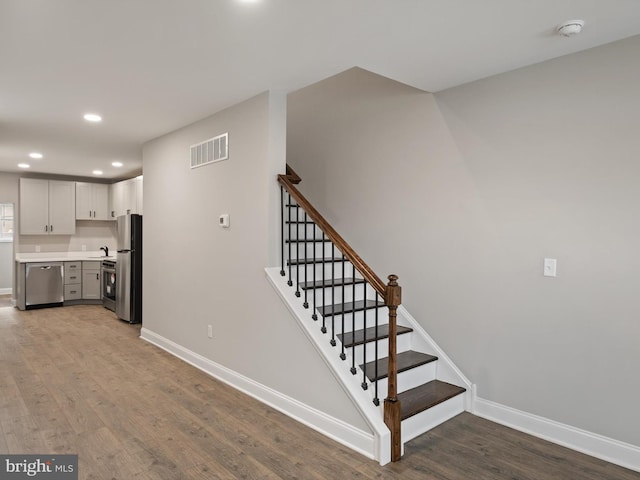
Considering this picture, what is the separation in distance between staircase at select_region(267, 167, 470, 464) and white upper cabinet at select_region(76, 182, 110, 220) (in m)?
6.14

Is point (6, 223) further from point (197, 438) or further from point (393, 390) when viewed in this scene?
point (393, 390)

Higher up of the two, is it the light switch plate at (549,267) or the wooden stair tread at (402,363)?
the light switch plate at (549,267)

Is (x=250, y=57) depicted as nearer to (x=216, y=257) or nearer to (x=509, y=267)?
(x=216, y=257)

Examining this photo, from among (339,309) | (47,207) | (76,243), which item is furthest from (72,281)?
(339,309)

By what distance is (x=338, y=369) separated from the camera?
2.86 meters

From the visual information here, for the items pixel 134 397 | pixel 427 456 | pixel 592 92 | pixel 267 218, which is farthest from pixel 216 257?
pixel 592 92

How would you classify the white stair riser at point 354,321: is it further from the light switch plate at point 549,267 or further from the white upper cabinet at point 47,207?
the white upper cabinet at point 47,207

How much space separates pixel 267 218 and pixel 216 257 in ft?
2.88

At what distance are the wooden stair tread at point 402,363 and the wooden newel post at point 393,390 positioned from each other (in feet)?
0.57

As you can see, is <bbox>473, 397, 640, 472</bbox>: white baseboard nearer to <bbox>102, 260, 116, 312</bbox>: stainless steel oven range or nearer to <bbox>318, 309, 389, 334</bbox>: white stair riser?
<bbox>318, 309, 389, 334</bbox>: white stair riser

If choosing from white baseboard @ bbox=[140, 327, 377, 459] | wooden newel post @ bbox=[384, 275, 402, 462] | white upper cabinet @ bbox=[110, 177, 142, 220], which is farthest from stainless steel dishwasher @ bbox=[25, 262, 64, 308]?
wooden newel post @ bbox=[384, 275, 402, 462]

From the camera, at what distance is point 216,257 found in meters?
4.06

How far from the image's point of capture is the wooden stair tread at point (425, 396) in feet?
9.48

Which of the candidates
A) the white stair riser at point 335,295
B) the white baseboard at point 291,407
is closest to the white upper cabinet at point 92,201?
the white baseboard at point 291,407
